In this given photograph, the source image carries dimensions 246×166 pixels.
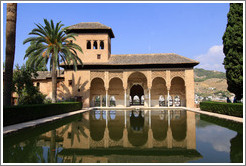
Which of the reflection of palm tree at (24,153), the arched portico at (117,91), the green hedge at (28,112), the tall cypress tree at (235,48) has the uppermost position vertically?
the tall cypress tree at (235,48)

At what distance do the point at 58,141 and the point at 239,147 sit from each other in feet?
17.8

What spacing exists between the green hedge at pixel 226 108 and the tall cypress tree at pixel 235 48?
159 centimetres

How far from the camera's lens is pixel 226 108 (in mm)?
12562

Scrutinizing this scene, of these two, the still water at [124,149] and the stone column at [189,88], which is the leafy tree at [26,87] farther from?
the stone column at [189,88]

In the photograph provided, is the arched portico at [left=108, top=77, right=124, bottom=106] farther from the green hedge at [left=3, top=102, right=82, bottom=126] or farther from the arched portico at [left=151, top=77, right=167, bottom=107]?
the green hedge at [left=3, top=102, right=82, bottom=126]

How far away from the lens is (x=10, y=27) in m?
9.85

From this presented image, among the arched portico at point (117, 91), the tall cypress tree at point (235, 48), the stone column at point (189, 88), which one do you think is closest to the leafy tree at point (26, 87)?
the arched portico at point (117, 91)

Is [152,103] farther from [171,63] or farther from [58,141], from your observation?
[58,141]

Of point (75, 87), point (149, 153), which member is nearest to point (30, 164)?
point (149, 153)

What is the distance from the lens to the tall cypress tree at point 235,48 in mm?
12938

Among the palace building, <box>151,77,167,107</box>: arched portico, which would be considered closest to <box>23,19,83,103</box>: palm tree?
the palace building

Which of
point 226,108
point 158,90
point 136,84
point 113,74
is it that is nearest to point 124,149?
point 226,108

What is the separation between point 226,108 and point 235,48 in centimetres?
479

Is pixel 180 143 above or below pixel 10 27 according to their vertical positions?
below
